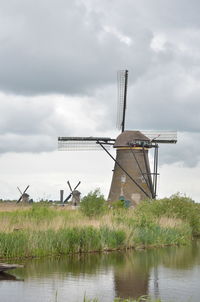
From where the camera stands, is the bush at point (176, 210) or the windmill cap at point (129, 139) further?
the windmill cap at point (129, 139)

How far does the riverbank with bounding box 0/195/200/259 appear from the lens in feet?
58.6

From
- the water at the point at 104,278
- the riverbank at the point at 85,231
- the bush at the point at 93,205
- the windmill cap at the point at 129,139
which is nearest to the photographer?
the water at the point at 104,278

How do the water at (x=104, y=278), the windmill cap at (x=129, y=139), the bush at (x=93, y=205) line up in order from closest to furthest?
the water at (x=104, y=278), the bush at (x=93, y=205), the windmill cap at (x=129, y=139)

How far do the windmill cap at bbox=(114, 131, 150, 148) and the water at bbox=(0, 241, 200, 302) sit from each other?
16.9 m

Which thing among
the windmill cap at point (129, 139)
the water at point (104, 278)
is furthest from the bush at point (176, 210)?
the water at point (104, 278)

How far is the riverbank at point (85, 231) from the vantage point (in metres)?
17.9

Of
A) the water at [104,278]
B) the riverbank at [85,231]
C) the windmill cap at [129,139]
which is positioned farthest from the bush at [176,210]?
the water at [104,278]

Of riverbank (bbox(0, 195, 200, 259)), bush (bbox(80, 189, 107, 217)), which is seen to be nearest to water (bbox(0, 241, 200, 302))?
riverbank (bbox(0, 195, 200, 259))

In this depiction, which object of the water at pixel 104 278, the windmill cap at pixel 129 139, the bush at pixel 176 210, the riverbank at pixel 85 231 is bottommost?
the water at pixel 104 278

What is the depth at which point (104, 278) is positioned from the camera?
14805 millimetres

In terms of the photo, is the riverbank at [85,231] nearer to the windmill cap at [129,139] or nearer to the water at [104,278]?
the water at [104,278]

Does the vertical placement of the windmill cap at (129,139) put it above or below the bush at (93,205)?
above

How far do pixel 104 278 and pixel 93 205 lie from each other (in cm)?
1304

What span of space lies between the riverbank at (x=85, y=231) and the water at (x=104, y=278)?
1.91 ft
